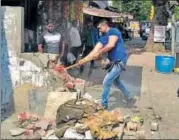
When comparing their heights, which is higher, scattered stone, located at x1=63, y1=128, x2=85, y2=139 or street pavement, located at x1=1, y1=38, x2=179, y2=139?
scattered stone, located at x1=63, y1=128, x2=85, y2=139

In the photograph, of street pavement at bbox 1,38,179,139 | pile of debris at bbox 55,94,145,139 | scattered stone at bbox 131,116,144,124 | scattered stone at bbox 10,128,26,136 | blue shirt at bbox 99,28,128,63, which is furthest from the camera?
blue shirt at bbox 99,28,128,63

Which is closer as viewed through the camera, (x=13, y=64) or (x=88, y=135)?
(x=88, y=135)

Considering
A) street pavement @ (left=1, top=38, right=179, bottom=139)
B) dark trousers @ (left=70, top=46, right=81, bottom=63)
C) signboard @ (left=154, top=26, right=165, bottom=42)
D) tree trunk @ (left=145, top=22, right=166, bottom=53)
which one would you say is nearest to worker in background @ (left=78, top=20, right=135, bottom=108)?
street pavement @ (left=1, top=38, right=179, bottom=139)

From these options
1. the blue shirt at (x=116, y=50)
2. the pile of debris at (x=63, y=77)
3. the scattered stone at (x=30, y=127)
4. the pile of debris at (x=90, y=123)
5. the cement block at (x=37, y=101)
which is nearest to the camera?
the pile of debris at (x=90, y=123)

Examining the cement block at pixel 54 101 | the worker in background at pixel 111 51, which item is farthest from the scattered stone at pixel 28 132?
the worker in background at pixel 111 51

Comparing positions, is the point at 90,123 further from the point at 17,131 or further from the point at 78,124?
the point at 17,131

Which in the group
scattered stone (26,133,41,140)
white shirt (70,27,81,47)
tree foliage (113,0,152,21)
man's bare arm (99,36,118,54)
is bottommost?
scattered stone (26,133,41,140)

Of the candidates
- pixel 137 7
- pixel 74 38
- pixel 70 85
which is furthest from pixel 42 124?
pixel 137 7

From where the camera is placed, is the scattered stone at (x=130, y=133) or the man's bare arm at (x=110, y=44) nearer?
the scattered stone at (x=130, y=133)

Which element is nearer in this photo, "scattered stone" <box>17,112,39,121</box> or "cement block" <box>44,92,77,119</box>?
"scattered stone" <box>17,112,39,121</box>

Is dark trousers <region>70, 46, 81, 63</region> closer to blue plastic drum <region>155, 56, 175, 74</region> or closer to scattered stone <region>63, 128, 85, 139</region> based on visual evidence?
blue plastic drum <region>155, 56, 175, 74</region>

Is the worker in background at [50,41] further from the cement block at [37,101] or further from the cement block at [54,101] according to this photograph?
the cement block at [54,101]

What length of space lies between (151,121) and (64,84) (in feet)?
5.91

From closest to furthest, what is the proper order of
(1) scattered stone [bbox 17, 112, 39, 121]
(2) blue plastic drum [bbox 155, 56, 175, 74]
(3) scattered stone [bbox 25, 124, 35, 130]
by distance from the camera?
(3) scattered stone [bbox 25, 124, 35, 130], (1) scattered stone [bbox 17, 112, 39, 121], (2) blue plastic drum [bbox 155, 56, 175, 74]
